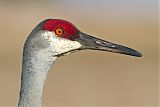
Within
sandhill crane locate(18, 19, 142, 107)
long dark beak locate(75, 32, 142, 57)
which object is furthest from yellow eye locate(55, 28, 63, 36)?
long dark beak locate(75, 32, 142, 57)

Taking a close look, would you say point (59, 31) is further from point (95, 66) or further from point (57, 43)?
point (95, 66)

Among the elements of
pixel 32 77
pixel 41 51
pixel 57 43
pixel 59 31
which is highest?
pixel 59 31

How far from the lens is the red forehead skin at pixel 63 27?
8961mm

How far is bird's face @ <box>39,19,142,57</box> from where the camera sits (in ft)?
29.4

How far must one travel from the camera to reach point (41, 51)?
890 cm

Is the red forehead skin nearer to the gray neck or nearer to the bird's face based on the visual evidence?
the bird's face

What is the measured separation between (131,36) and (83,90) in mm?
7248

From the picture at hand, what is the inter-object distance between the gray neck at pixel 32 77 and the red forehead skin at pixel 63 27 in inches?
12.0

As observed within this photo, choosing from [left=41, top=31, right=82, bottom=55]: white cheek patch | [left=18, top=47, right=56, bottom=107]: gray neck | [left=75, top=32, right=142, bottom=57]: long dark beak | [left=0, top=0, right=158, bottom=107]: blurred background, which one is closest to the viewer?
[left=18, top=47, right=56, bottom=107]: gray neck

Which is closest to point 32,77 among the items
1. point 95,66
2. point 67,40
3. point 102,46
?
point 67,40

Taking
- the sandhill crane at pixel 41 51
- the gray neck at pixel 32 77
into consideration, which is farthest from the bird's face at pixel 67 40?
the gray neck at pixel 32 77

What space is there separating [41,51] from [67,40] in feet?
1.07

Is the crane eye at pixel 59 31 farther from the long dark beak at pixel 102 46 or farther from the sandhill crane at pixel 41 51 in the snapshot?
the long dark beak at pixel 102 46
